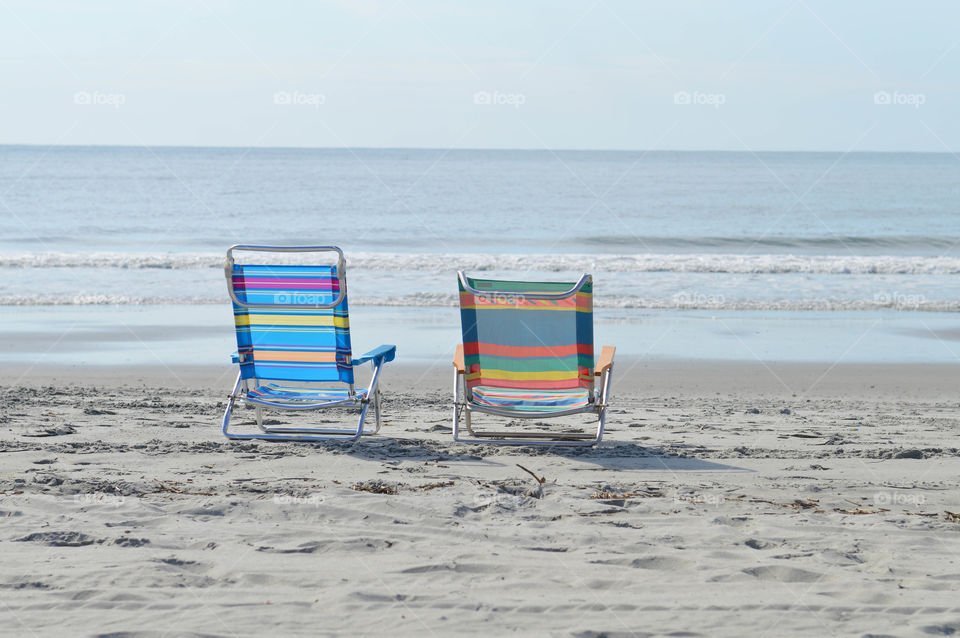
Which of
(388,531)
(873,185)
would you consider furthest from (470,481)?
(873,185)

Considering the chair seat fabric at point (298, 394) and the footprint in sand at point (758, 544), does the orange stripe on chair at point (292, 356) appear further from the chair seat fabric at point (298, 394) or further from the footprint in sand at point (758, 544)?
the footprint in sand at point (758, 544)

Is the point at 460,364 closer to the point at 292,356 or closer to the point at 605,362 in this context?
the point at 605,362

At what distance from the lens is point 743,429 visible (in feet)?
19.2

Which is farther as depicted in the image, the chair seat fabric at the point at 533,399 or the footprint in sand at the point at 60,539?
the chair seat fabric at the point at 533,399

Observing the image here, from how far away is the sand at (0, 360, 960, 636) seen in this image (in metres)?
2.70

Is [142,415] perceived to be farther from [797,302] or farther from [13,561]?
[797,302]

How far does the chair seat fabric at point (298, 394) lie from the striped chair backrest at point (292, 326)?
79 millimetres

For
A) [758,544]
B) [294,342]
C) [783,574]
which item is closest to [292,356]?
[294,342]

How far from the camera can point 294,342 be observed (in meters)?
5.38

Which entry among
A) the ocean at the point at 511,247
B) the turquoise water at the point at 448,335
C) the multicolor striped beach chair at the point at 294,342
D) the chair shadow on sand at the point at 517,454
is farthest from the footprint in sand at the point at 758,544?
the ocean at the point at 511,247

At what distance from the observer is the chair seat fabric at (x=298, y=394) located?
530cm

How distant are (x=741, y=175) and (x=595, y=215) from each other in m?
26.9

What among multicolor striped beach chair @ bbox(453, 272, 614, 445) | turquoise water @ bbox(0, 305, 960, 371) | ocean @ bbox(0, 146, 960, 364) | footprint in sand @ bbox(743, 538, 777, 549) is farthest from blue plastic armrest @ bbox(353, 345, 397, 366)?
ocean @ bbox(0, 146, 960, 364)

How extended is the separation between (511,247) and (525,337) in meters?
19.1
